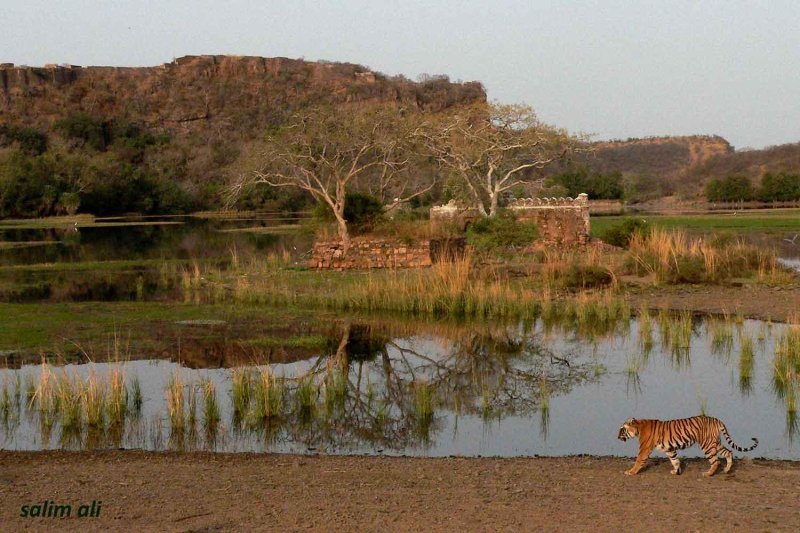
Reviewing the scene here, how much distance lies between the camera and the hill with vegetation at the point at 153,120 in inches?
2852

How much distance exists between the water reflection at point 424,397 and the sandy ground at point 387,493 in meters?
0.83

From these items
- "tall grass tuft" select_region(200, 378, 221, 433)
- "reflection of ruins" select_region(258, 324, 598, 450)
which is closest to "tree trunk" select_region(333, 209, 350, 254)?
"reflection of ruins" select_region(258, 324, 598, 450)

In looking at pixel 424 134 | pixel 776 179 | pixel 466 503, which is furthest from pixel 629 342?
pixel 776 179

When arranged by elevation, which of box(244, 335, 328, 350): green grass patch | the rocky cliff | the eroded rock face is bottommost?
box(244, 335, 328, 350): green grass patch

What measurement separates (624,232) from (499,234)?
5.51m

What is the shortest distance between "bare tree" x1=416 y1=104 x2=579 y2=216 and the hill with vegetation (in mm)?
36731

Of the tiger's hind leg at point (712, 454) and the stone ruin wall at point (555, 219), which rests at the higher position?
the stone ruin wall at point (555, 219)

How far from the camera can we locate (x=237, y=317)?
17359mm

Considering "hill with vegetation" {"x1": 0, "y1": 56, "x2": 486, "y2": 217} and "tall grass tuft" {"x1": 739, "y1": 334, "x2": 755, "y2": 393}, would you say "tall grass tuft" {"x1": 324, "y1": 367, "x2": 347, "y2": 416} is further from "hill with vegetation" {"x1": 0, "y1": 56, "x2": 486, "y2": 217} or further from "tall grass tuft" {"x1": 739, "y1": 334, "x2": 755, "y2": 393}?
"hill with vegetation" {"x1": 0, "y1": 56, "x2": 486, "y2": 217}

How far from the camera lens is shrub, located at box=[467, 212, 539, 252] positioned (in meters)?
26.2

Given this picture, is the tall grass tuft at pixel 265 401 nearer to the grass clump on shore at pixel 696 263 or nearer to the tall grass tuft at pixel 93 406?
the tall grass tuft at pixel 93 406

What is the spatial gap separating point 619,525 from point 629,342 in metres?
8.86

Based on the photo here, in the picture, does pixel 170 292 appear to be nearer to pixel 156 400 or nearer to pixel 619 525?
pixel 156 400

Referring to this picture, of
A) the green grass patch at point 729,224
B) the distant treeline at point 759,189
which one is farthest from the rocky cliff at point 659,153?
the green grass patch at point 729,224
